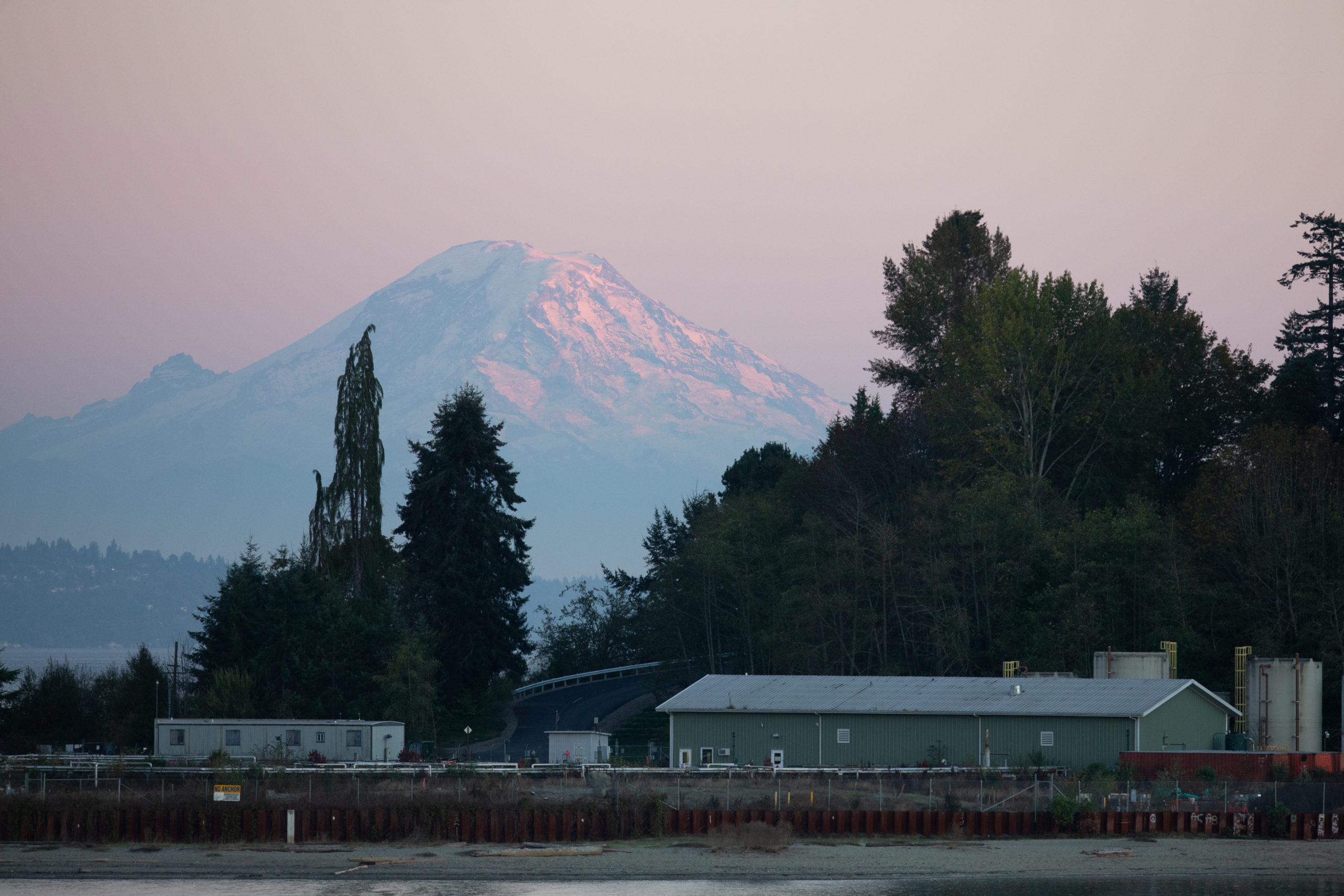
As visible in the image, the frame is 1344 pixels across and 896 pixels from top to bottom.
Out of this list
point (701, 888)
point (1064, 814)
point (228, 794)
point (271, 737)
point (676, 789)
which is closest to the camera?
point (701, 888)

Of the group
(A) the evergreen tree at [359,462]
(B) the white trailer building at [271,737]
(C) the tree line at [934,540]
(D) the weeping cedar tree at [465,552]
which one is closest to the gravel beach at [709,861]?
(B) the white trailer building at [271,737]

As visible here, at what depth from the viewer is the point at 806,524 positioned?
270 feet

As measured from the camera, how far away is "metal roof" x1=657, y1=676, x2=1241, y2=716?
5622 centimetres

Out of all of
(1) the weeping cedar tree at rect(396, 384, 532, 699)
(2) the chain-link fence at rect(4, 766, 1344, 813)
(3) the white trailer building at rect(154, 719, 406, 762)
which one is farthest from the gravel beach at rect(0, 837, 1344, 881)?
(1) the weeping cedar tree at rect(396, 384, 532, 699)

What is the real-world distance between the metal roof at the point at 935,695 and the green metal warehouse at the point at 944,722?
64 mm

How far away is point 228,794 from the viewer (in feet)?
149

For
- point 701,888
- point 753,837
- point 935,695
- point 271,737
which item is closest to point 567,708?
point 271,737

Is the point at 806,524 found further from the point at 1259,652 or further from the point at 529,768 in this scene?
the point at 529,768

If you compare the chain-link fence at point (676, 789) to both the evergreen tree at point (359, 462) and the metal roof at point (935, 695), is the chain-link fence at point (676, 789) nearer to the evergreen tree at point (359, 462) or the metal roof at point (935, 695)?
the metal roof at point (935, 695)

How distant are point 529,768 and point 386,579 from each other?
3215 centimetres

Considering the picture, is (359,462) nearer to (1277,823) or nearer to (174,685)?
(174,685)

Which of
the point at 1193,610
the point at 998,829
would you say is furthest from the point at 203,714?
the point at 1193,610

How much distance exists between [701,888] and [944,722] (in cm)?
2237

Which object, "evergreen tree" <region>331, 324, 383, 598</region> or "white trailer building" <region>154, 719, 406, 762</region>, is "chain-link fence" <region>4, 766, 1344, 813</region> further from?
"evergreen tree" <region>331, 324, 383, 598</region>
